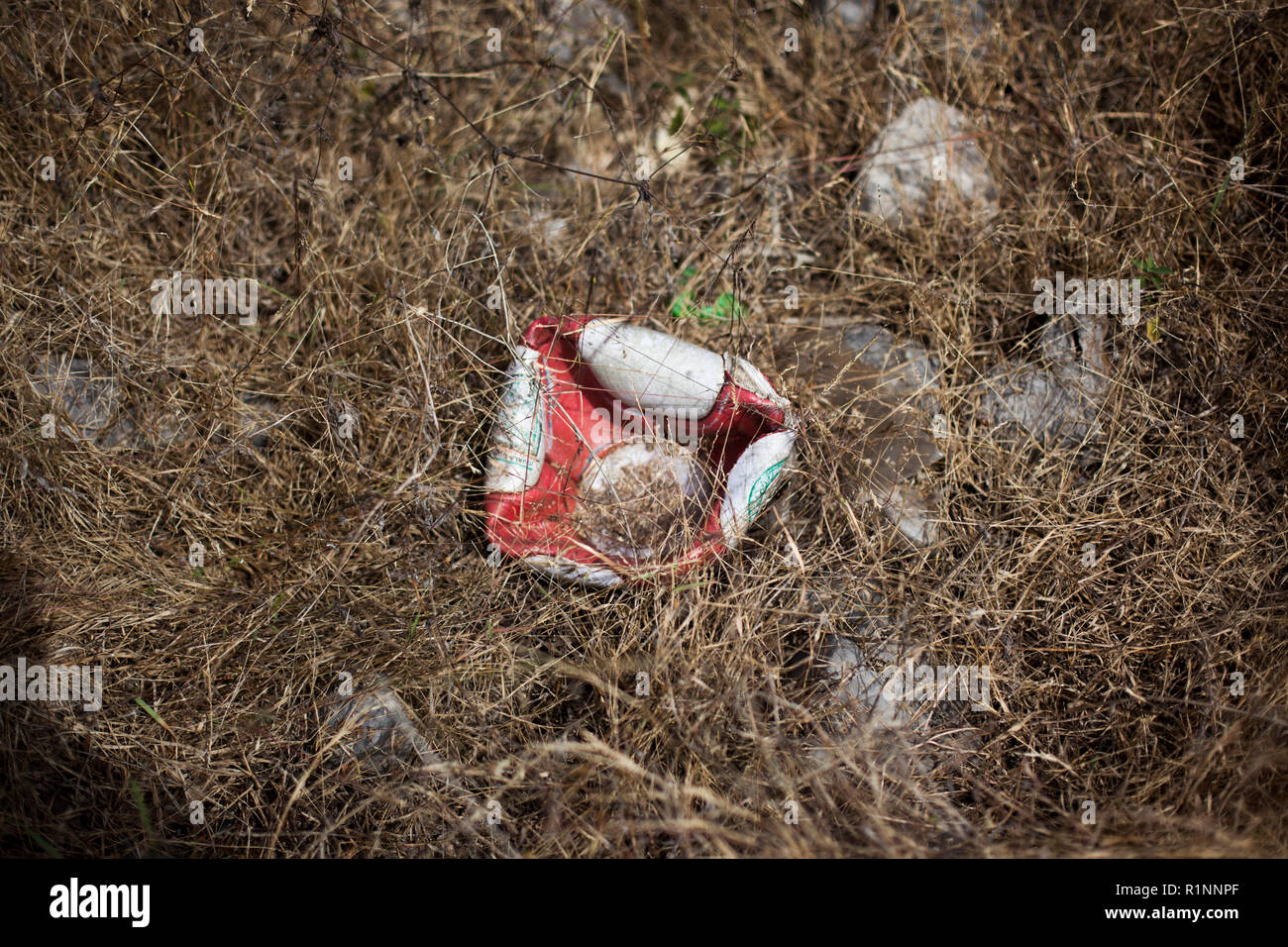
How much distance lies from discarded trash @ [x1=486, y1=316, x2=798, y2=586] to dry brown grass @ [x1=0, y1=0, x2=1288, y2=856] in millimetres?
133

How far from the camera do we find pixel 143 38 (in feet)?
7.61

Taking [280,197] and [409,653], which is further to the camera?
[280,197]

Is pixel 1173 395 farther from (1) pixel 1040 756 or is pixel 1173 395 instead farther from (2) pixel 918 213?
(1) pixel 1040 756

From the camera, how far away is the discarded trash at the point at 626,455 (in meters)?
2.08

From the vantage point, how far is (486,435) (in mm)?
2336

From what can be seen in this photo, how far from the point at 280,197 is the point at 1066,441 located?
7.89 feet

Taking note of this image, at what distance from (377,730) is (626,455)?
96 centimetres

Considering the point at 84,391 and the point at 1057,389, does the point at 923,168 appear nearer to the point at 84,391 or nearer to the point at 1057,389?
the point at 1057,389

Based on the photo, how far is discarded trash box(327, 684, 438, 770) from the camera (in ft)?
6.32
